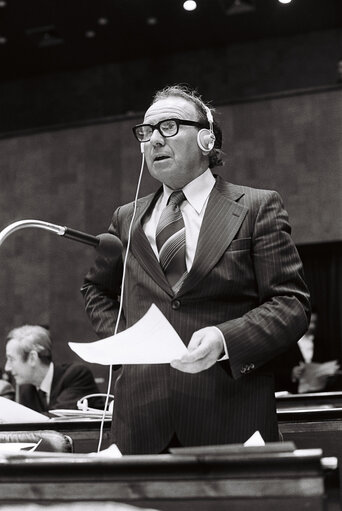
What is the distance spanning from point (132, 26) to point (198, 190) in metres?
7.04

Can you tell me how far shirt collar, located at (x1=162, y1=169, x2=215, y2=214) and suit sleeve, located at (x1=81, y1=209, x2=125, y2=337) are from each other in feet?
0.63

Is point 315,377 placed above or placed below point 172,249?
below

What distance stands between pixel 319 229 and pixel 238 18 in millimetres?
2632

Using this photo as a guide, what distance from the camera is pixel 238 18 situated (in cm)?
821

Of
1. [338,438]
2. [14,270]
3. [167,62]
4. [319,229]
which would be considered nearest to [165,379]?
[338,438]

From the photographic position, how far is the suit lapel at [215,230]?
157 cm

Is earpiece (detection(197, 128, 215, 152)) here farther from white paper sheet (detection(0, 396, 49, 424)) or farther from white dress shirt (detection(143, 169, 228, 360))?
white paper sheet (detection(0, 396, 49, 424))

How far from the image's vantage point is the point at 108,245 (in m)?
1.67

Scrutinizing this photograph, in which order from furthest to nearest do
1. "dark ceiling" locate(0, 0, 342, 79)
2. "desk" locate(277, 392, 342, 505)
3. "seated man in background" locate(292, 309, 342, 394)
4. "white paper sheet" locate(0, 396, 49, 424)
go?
"dark ceiling" locate(0, 0, 342, 79) → "seated man in background" locate(292, 309, 342, 394) → "white paper sheet" locate(0, 396, 49, 424) → "desk" locate(277, 392, 342, 505)

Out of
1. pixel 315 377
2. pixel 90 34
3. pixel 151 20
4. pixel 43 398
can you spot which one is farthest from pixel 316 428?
pixel 90 34

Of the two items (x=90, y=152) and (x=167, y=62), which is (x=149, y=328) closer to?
(x=90, y=152)

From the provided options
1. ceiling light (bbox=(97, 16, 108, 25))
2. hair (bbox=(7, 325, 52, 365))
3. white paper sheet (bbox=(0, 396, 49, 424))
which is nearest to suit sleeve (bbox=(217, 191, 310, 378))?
white paper sheet (bbox=(0, 396, 49, 424))

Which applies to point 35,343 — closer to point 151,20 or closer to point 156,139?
point 156,139

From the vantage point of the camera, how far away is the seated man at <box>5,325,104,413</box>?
13.6ft
